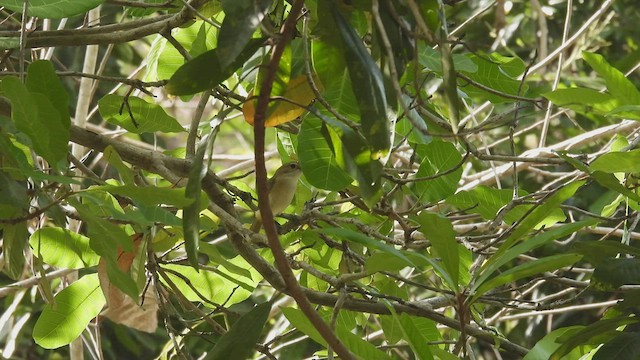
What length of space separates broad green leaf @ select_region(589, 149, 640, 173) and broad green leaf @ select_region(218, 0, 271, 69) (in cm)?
76

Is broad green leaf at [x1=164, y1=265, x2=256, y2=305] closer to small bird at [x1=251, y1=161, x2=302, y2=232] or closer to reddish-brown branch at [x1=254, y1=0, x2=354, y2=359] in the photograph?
small bird at [x1=251, y1=161, x2=302, y2=232]

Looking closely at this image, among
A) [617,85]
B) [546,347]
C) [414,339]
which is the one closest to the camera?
[414,339]

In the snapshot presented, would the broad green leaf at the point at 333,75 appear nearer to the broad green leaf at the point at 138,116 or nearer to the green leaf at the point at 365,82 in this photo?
the green leaf at the point at 365,82

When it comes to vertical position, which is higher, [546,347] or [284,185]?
[284,185]

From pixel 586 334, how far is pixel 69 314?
100 centimetres

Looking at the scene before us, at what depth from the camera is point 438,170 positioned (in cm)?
182

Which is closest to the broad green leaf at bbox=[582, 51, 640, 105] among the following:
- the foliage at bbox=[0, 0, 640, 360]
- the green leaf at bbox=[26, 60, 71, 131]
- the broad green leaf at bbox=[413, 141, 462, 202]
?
the foliage at bbox=[0, 0, 640, 360]

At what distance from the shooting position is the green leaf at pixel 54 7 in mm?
1502

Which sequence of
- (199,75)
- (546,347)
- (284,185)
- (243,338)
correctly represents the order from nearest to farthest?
(199,75) → (243,338) → (546,347) → (284,185)

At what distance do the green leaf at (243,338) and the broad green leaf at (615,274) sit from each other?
56cm

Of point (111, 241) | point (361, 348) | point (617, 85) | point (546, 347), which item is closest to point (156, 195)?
point (111, 241)

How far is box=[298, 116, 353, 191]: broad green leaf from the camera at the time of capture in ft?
5.17

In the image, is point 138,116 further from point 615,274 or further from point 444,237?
point 615,274

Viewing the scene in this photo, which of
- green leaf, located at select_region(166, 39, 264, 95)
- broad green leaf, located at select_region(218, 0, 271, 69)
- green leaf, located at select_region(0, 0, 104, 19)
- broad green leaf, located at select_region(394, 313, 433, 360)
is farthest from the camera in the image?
green leaf, located at select_region(0, 0, 104, 19)
